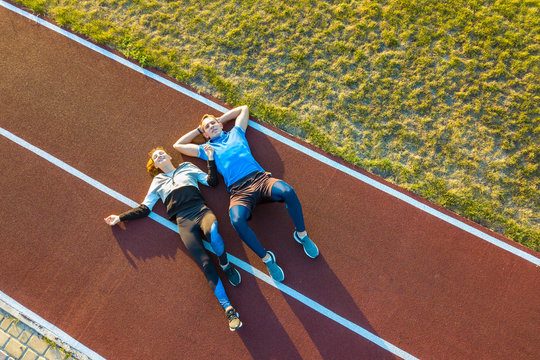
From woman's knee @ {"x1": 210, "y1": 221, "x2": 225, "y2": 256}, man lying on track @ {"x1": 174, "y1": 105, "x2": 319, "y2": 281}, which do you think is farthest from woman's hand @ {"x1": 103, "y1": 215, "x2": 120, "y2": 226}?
woman's knee @ {"x1": 210, "y1": 221, "x2": 225, "y2": 256}

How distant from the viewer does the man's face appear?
5.32 m

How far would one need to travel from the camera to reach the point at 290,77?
605 cm

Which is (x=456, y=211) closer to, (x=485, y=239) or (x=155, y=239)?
(x=485, y=239)

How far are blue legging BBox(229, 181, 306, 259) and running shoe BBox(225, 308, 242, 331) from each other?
1061mm

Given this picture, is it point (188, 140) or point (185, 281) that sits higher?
point (188, 140)

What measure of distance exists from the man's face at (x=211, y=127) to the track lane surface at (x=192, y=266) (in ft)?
2.50

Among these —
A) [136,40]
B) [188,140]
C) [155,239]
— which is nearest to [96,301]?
[155,239]

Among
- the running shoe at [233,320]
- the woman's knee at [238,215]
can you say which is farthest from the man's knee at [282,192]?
the running shoe at [233,320]

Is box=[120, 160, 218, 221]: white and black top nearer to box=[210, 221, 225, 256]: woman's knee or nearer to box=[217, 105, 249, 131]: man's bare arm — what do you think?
box=[210, 221, 225, 256]: woman's knee

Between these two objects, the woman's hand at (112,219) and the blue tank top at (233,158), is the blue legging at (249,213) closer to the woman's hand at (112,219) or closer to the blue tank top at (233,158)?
the blue tank top at (233,158)

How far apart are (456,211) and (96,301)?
641 cm

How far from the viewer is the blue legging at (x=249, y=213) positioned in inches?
186

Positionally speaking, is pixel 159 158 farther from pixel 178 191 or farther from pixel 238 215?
pixel 238 215

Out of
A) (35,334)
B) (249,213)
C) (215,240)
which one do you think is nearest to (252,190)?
(249,213)
